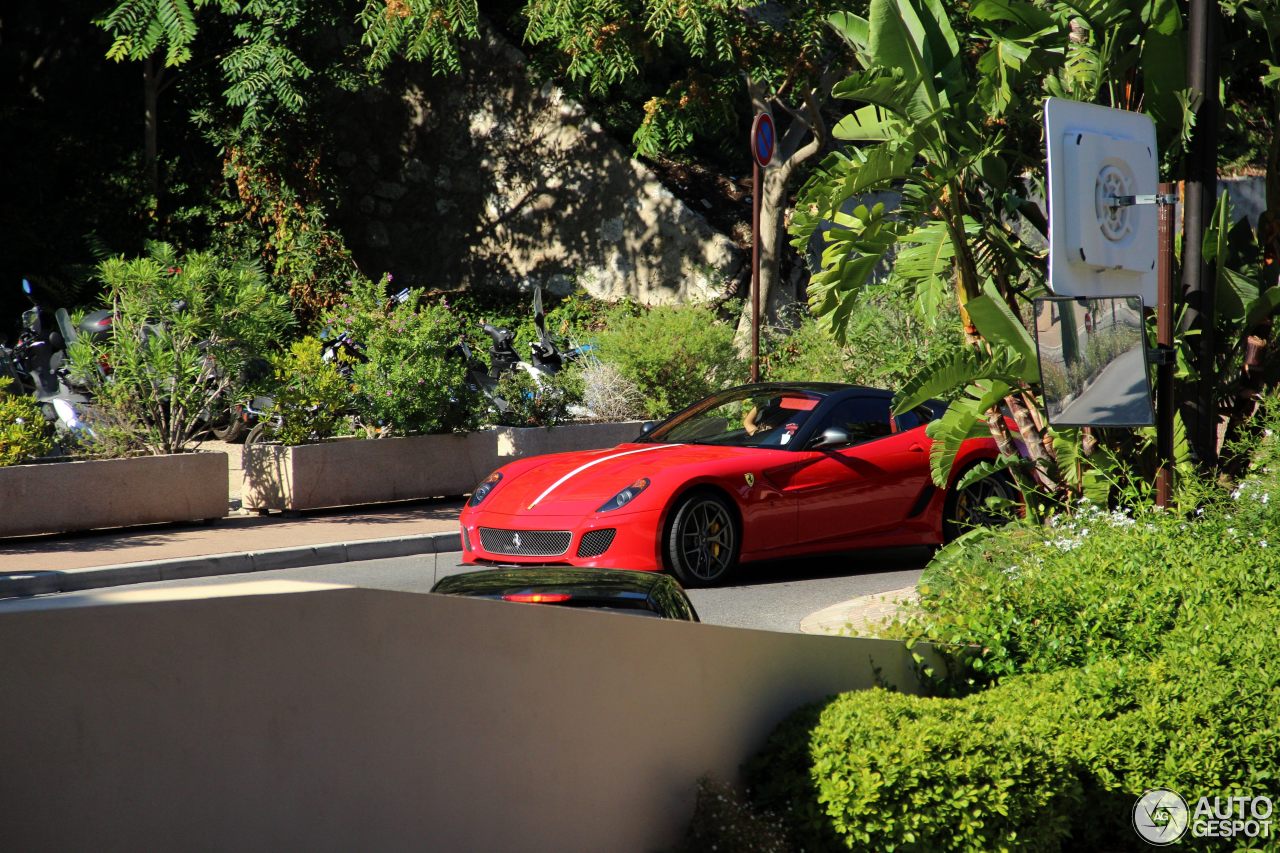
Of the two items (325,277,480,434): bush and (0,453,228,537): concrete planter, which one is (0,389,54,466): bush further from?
(325,277,480,434): bush

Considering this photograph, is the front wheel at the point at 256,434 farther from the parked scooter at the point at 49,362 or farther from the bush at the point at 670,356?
the bush at the point at 670,356

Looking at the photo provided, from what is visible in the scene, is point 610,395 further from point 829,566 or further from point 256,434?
point 829,566

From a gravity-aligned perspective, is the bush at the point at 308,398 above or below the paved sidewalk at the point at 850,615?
above

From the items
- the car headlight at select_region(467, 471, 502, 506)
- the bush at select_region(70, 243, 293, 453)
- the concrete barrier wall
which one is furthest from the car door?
the bush at select_region(70, 243, 293, 453)

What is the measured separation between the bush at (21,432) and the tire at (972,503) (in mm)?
8050

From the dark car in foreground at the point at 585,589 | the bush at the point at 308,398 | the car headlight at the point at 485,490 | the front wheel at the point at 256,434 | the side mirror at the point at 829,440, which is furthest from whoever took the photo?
the front wheel at the point at 256,434

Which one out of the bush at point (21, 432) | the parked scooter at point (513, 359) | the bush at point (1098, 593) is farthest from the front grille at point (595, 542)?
the parked scooter at point (513, 359)

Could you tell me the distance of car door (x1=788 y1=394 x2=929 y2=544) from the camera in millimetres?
10109

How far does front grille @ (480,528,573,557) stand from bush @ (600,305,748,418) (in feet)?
22.8

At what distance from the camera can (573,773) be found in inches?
182

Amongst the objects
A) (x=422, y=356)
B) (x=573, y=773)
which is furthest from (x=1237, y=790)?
(x=422, y=356)

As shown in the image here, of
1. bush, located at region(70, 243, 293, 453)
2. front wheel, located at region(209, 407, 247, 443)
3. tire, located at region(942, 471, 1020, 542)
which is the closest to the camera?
tire, located at region(942, 471, 1020, 542)

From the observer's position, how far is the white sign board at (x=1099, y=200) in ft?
20.0

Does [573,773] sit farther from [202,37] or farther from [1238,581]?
[202,37]
